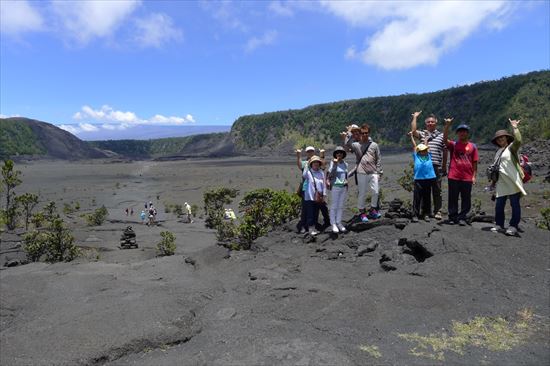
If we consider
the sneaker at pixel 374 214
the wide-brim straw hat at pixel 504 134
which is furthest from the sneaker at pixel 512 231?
the sneaker at pixel 374 214

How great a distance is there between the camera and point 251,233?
10320 millimetres

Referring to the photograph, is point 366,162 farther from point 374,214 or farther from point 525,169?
point 525,169

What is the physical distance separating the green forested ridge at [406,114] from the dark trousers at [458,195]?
1354 inches

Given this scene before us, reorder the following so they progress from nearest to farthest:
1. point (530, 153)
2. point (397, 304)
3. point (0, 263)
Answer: point (397, 304)
point (0, 263)
point (530, 153)

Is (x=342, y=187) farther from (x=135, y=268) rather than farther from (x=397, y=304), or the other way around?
(x=135, y=268)

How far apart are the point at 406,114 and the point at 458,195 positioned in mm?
76060

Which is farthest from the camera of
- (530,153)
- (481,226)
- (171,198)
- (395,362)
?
(171,198)

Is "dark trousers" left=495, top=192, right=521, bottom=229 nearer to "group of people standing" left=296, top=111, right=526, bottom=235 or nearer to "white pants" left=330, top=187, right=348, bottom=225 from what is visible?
"group of people standing" left=296, top=111, right=526, bottom=235

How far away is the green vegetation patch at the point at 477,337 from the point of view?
446 cm

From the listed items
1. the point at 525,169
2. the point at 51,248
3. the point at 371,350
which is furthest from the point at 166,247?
the point at 371,350

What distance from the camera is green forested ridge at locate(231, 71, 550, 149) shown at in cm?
5988

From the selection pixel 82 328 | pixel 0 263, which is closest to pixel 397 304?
pixel 82 328

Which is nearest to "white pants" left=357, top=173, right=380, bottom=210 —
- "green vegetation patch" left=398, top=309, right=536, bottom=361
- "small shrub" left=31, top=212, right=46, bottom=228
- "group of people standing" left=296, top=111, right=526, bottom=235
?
"group of people standing" left=296, top=111, right=526, bottom=235

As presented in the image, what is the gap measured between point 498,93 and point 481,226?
6819 cm
